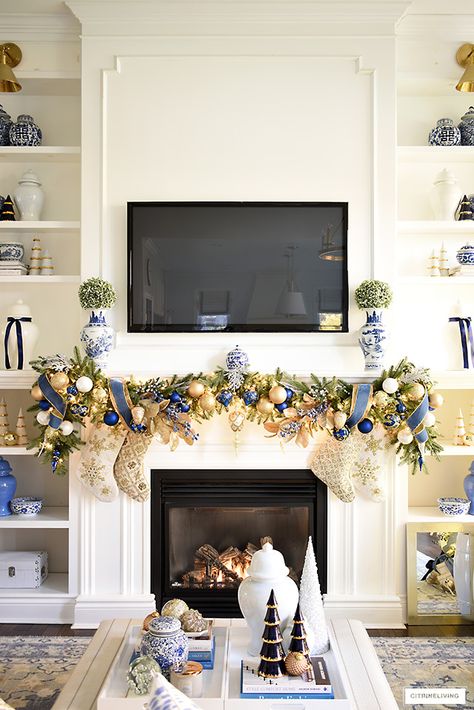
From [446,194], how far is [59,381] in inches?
81.1

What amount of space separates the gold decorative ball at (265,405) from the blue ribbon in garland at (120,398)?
1.86 ft

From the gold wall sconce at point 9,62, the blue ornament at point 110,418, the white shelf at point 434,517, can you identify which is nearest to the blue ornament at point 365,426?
the white shelf at point 434,517

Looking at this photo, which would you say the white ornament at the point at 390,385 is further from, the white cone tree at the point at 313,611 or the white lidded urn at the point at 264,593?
the white lidded urn at the point at 264,593

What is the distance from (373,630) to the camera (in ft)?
10.9

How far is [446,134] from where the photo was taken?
3.53 m

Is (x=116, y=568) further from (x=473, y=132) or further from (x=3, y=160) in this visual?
(x=473, y=132)

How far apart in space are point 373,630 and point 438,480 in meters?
0.87

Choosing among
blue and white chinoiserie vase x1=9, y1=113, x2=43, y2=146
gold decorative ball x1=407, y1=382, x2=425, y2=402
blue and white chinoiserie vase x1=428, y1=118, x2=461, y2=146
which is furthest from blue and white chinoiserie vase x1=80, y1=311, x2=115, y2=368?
blue and white chinoiserie vase x1=428, y1=118, x2=461, y2=146

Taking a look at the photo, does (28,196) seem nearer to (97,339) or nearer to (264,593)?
(97,339)

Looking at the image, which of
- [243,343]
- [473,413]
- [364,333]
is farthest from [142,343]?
[473,413]

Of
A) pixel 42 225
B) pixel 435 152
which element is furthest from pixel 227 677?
pixel 435 152

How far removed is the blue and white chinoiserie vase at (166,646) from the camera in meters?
1.94

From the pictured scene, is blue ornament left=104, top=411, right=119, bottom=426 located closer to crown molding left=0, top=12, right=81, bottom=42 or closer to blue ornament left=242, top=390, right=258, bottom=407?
blue ornament left=242, top=390, right=258, bottom=407

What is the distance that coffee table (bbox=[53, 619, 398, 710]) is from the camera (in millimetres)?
1845
